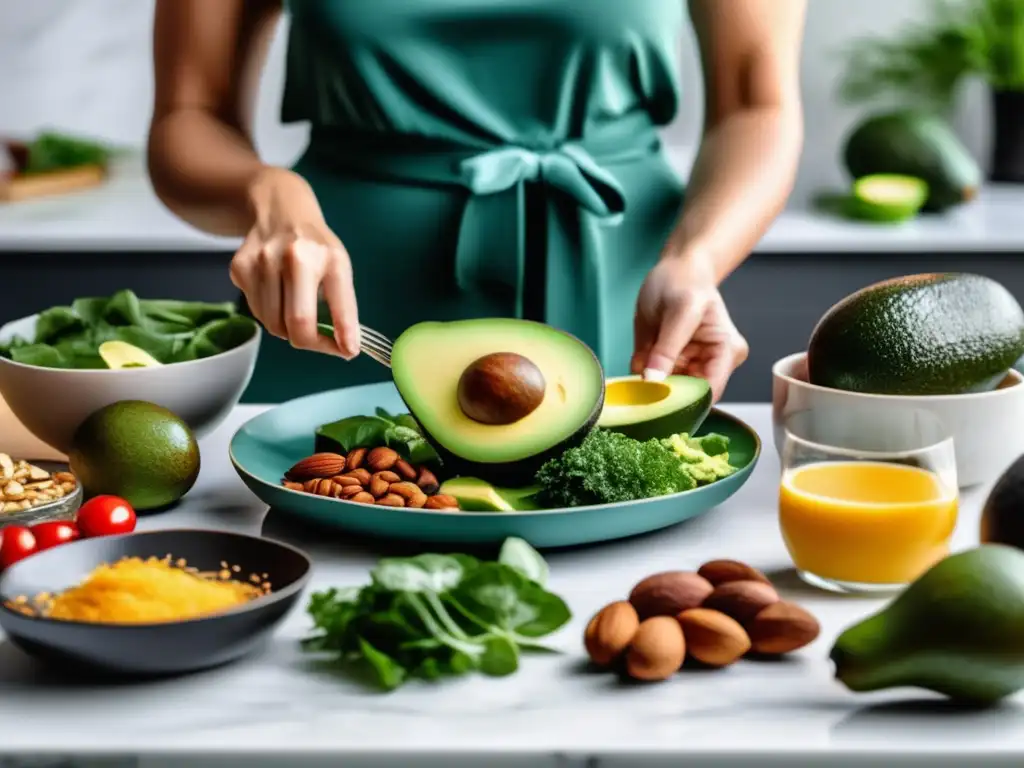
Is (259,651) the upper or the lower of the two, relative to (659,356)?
lower

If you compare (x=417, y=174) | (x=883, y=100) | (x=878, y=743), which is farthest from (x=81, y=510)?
(x=883, y=100)

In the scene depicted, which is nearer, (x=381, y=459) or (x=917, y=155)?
(x=381, y=459)

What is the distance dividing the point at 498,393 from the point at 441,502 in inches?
3.9

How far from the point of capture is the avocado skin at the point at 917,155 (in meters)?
2.77

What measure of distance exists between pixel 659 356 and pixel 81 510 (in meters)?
0.49

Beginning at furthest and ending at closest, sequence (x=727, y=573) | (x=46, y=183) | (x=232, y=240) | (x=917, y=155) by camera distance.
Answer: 1. (x=46, y=183)
2. (x=917, y=155)
3. (x=232, y=240)
4. (x=727, y=573)

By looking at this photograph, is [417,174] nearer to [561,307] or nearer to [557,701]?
[561,307]

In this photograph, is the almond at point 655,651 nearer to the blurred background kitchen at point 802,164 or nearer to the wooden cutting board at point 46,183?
the blurred background kitchen at point 802,164

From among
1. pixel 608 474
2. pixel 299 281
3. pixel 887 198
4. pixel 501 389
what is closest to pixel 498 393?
pixel 501 389

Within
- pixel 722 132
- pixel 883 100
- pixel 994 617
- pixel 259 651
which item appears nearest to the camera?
pixel 994 617

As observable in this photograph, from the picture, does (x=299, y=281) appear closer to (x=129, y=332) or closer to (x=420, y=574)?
(x=129, y=332)

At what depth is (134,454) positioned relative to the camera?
1.08 m

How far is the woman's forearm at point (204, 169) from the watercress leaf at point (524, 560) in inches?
24.5

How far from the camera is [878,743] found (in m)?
0.73
